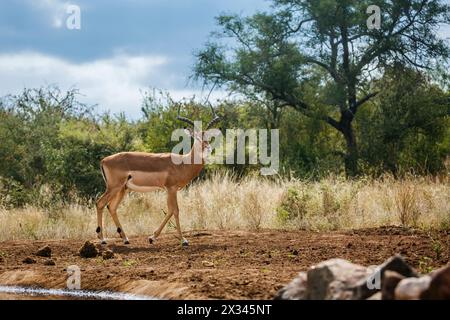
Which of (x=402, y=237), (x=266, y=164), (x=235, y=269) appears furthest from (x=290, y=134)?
(x=235, y=269)

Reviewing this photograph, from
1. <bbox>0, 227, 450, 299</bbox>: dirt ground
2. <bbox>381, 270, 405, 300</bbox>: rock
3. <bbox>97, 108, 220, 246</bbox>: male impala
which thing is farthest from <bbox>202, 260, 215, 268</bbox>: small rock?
<bbox>381, 270, 405, 300</bbox>: rock

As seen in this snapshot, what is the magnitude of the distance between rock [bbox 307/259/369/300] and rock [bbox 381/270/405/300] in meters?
0.45

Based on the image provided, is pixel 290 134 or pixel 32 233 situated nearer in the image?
pixel 32 233

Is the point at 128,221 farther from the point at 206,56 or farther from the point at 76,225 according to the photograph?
the point at 206,56

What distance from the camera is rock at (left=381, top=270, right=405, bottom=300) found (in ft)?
21.2

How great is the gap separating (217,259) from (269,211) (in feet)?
19.8

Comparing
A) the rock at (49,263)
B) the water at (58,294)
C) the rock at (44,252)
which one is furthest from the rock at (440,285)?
the rock at (44,252)

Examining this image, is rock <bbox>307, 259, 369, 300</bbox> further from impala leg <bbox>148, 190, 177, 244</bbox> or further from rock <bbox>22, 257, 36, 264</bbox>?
impala leg <bbox>148, 190, 177, 244</bbox>

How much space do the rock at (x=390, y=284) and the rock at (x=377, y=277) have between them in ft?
0.92

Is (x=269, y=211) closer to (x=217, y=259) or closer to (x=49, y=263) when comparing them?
(x=217, y=259)

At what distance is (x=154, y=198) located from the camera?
20125 millimetres

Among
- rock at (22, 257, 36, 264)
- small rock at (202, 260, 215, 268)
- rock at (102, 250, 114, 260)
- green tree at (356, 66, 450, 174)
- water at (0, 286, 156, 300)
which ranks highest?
green tree at (356, 66, 450, 174)

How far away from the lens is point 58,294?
10391 mm

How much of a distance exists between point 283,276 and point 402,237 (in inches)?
187
